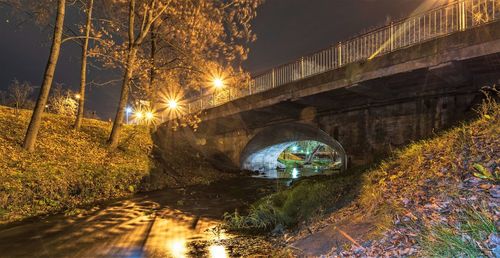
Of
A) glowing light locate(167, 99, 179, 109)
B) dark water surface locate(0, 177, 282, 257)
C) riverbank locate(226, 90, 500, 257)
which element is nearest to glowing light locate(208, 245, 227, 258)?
dark water surface locate(0, 177, 282, 257)

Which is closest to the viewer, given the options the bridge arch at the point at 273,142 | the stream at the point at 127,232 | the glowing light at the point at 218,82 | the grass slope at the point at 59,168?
the stream at the point at 127,232

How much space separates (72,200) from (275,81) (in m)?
12.8

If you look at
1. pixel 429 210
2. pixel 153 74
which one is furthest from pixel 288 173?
pixel 429 210

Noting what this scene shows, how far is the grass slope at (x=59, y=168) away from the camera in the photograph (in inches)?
490

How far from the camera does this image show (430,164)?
664 cm

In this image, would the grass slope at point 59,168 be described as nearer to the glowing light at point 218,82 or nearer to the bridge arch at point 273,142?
the glowing light at point 218,82

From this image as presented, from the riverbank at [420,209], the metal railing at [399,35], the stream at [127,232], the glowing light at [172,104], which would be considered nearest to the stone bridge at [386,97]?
the metal railing at [399,35]

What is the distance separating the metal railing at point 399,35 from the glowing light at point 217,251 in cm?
935

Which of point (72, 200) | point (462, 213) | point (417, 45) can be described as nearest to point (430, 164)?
point (462, 213)

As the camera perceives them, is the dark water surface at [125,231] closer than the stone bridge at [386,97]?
Yes

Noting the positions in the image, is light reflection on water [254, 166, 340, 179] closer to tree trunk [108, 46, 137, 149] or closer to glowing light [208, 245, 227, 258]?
tree trunk [108, 46, 137, 149]

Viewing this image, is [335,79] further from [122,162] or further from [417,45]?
[122,162]

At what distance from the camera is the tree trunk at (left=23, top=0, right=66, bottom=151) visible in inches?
606

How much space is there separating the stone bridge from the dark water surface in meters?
6.62
